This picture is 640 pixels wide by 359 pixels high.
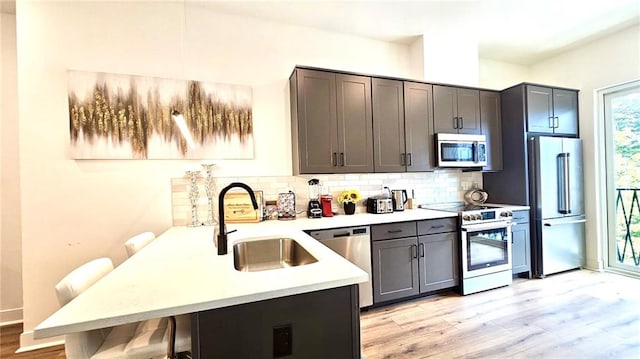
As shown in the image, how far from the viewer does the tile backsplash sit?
2.67m

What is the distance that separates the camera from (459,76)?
140 inches

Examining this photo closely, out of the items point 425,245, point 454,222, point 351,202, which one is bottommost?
point 425,245

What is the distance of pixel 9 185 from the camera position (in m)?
2.58

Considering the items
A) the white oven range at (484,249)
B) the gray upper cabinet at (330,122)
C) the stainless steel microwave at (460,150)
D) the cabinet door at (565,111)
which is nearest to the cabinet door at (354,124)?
the gray upper cabinet at (330,122)

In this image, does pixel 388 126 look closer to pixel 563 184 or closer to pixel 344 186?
pixel 344 186

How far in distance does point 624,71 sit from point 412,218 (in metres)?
3.29

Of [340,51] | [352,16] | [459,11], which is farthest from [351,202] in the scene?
[459,11]

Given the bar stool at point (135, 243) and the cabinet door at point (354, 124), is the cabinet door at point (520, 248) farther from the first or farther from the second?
the bar stool at point (135, 243)

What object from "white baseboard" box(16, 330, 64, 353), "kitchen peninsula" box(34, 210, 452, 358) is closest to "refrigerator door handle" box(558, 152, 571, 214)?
"kitchen peninsula" box(34, 210, 452, 358)

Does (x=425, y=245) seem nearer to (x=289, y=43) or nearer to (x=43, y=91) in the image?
(x=289, y=43)

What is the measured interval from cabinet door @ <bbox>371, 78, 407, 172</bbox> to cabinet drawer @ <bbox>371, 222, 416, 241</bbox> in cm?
66

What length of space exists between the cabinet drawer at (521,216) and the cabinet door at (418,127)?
3.80ft

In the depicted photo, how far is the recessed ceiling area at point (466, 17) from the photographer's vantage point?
9.12 feet

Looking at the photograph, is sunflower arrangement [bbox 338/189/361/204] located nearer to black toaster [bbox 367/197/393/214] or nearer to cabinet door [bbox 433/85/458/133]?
black toaster [bbox 367/197/393/214]
